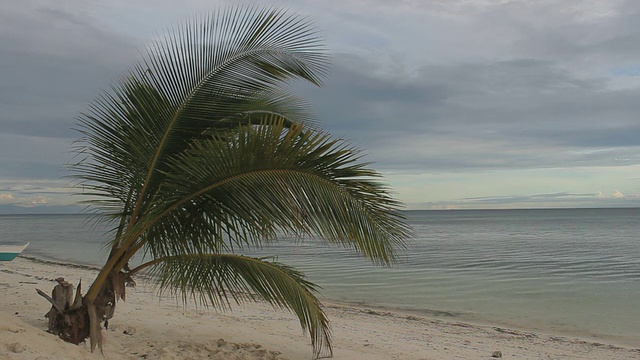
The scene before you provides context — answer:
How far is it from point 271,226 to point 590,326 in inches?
373

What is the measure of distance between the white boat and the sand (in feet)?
10.4

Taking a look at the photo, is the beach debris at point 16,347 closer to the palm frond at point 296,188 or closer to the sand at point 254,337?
the sand at point 254,337

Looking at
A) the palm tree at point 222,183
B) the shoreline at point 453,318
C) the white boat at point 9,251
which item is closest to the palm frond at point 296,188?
the palm tree at point 222,183

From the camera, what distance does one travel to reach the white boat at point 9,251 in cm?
1539

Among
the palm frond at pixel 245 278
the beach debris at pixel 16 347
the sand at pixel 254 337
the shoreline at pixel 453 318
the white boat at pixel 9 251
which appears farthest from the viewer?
the white boat at pixel 9 251

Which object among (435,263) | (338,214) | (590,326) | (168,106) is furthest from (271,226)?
(435,263)

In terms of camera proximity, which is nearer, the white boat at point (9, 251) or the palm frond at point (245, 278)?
the palm frond at point (245, 278)

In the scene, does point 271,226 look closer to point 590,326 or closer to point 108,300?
point 108,300

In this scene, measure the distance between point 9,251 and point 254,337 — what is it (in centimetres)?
1133

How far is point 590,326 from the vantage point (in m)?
11.5

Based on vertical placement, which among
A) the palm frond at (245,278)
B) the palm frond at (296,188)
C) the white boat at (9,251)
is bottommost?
the white boat at (9,251)

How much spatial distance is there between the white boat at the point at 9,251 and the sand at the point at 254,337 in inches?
125

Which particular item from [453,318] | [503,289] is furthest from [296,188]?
[503,289]

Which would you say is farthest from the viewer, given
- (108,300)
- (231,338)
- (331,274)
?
(331,274)
